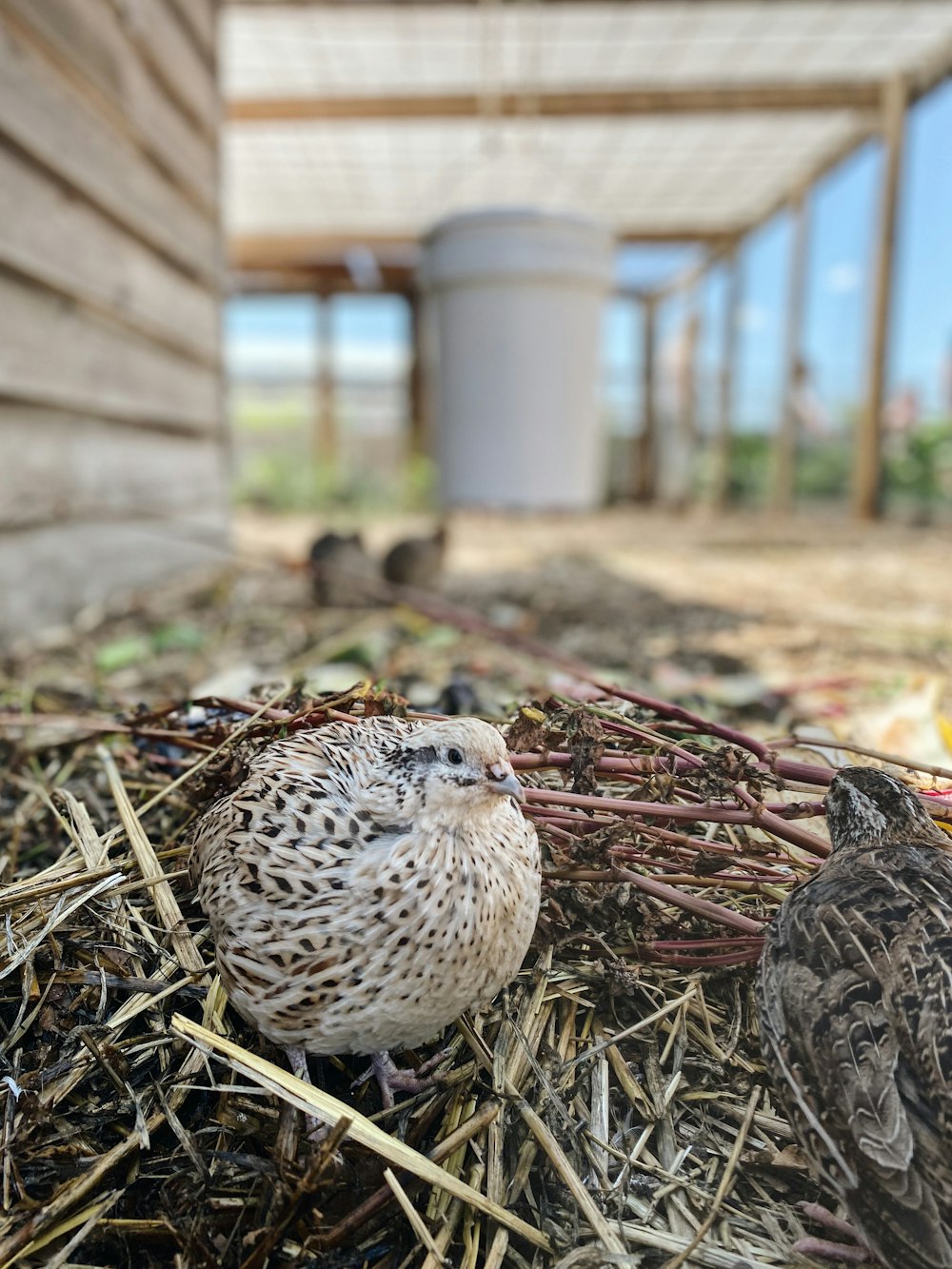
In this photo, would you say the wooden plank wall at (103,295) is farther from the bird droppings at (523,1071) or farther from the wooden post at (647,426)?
the wooden post at (647,426)

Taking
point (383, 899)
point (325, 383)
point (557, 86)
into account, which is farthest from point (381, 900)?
point (325, 383)

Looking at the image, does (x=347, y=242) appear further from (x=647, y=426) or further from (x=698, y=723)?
(x=698, y=723)

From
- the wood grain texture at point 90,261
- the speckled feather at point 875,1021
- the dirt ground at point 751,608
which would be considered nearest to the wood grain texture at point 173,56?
the wood grain texture at point 90,261

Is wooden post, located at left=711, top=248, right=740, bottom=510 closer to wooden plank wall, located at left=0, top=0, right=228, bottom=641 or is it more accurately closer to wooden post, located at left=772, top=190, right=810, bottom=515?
wooden post, located at left=772, top=190, right=810, bottom=515

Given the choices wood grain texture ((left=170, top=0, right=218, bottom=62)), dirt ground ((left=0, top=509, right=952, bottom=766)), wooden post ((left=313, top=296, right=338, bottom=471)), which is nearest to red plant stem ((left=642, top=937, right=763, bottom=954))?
dirt ground ((left=0, top=509, right=952, bottom=766))

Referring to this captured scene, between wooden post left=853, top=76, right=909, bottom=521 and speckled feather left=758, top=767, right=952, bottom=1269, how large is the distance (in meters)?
8.15

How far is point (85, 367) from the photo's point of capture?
12.6 ft

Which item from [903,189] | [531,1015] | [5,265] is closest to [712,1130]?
[531,1015]

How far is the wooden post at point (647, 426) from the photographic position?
15305 millimetres

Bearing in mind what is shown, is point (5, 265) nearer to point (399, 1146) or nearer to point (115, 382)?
point (115, 382)

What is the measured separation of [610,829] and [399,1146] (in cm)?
40

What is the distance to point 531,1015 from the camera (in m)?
1.20

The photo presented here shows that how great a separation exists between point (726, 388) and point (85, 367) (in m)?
10.3


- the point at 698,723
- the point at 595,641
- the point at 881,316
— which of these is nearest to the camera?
the point at 698,723
